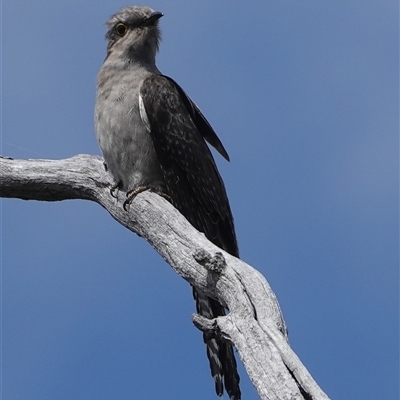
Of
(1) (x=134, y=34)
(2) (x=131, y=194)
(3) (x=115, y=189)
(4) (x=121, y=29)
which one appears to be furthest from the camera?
(4) (x=121, y=29)

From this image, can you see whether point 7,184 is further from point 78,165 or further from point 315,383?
point 315,383

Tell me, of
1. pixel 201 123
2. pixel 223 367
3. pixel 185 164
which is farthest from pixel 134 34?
pixel 223 367

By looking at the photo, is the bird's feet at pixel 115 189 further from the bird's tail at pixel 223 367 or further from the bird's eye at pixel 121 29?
the bird's eye at pixel 121 29

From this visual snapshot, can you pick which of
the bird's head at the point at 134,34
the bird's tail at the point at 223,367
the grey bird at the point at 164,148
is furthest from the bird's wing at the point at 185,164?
the bird's tail at the point at 223,367

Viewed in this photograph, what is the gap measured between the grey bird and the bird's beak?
624mm

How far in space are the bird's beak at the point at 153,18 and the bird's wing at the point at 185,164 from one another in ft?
2.88

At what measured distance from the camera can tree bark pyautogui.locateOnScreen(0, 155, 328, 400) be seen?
5.05 meters

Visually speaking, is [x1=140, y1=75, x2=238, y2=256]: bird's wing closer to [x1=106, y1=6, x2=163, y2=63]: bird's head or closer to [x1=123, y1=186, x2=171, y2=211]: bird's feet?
[x1=123, y1=186, x2=171, y2=211]: bird's feet

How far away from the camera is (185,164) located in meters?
7.87

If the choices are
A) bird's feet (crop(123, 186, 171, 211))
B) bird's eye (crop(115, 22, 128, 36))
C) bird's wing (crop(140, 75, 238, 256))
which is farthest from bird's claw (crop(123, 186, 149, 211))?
bird's eye (crop(115, 22, 128, 36))

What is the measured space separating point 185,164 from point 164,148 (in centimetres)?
23

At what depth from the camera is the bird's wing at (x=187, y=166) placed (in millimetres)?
7586

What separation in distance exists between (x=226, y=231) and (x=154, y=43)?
227 centimetres

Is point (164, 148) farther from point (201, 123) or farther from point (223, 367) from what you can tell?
point (223, 367)
